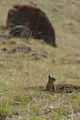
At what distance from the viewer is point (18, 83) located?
647cm

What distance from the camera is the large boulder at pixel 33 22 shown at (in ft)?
70.0

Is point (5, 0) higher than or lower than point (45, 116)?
lower

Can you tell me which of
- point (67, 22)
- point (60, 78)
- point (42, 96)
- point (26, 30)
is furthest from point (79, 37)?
point (42, 96)

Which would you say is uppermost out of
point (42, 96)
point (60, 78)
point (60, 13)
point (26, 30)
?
point (42, 96)

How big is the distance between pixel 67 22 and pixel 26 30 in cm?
1105

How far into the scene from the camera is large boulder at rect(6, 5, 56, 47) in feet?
70.0

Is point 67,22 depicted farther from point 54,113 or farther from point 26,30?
point 54,113

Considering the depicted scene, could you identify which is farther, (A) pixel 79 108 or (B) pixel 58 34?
(B) pixel 58 34

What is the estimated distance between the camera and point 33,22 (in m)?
21.6

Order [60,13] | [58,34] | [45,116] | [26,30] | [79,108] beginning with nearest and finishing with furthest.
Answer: [45,116]
[79,108]
[26,30]
[58,34]
[60,13]

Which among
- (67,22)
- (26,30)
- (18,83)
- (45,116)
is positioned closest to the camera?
(45,116)

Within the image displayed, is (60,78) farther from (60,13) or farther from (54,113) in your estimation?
(60,13)

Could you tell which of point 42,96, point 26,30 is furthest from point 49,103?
point 26,30

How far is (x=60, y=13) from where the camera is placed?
112 feet
